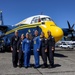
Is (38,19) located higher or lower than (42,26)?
higher

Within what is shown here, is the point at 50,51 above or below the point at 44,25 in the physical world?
below

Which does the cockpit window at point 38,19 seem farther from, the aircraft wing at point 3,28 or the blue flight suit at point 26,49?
the blue flight suit at point 26,49

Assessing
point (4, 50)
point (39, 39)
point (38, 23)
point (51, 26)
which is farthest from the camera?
point (4, 50)

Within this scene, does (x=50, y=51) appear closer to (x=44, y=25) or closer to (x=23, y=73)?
(x=23, y=73)

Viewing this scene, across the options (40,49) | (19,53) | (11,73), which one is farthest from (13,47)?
(11,73)

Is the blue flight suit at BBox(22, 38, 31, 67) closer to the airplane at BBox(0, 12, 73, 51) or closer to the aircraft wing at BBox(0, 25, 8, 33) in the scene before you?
the airplane at BBox(0, 12, 73, 51)

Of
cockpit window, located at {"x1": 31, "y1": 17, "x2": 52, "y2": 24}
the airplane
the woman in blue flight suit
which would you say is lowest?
the woman in blue flight suit

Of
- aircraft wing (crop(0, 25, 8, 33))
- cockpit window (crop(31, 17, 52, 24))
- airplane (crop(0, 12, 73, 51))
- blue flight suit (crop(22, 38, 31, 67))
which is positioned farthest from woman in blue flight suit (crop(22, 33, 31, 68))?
aircraft wing (crop(0, 25, 8, 33))

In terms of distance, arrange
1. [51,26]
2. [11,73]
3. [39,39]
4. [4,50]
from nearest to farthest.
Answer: [11,73]
[39,39]
[51,26]
[4,50]

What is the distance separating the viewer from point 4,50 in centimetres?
2641

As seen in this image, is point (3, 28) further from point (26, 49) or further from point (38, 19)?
point (26, 49)

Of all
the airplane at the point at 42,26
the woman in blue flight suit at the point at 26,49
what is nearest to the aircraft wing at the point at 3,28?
the airplane at the point at 42,26

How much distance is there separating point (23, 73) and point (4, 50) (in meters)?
17.5

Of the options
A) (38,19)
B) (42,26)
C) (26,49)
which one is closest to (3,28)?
(38,19)
